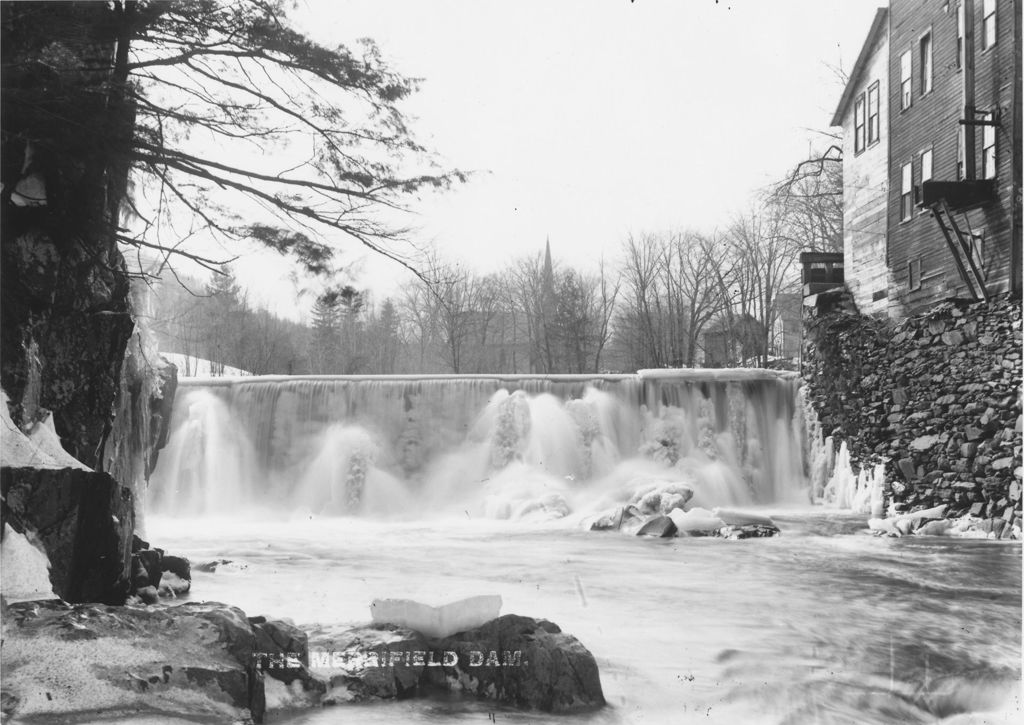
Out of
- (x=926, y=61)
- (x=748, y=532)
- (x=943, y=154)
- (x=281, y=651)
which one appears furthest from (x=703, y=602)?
(x=926, y=61)

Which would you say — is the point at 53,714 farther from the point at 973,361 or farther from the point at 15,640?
the point at 973,361

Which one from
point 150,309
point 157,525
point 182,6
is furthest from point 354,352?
point 157,525

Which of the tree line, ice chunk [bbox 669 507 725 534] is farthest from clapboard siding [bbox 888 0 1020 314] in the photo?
ice chunk [bbox 669 507 725 534]

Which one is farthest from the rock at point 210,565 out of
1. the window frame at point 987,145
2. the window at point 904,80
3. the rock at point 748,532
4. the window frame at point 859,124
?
the window frame at point 859,124

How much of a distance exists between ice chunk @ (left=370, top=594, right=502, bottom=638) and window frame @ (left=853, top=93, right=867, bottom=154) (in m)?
13.4

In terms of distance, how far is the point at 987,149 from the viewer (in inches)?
428

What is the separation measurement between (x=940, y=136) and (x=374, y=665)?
1126 cm

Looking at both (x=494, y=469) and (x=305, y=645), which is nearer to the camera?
(x=305, y=645)

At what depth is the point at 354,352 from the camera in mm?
6352

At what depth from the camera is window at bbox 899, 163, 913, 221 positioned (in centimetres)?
1351

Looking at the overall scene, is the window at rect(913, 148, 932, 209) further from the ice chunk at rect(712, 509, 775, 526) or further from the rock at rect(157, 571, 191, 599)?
the rock at rect(157, 571, 191, 599)

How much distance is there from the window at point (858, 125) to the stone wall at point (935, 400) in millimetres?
3025

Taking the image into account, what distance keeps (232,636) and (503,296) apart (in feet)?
9.81

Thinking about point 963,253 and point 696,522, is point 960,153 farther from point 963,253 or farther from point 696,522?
point 696,522
